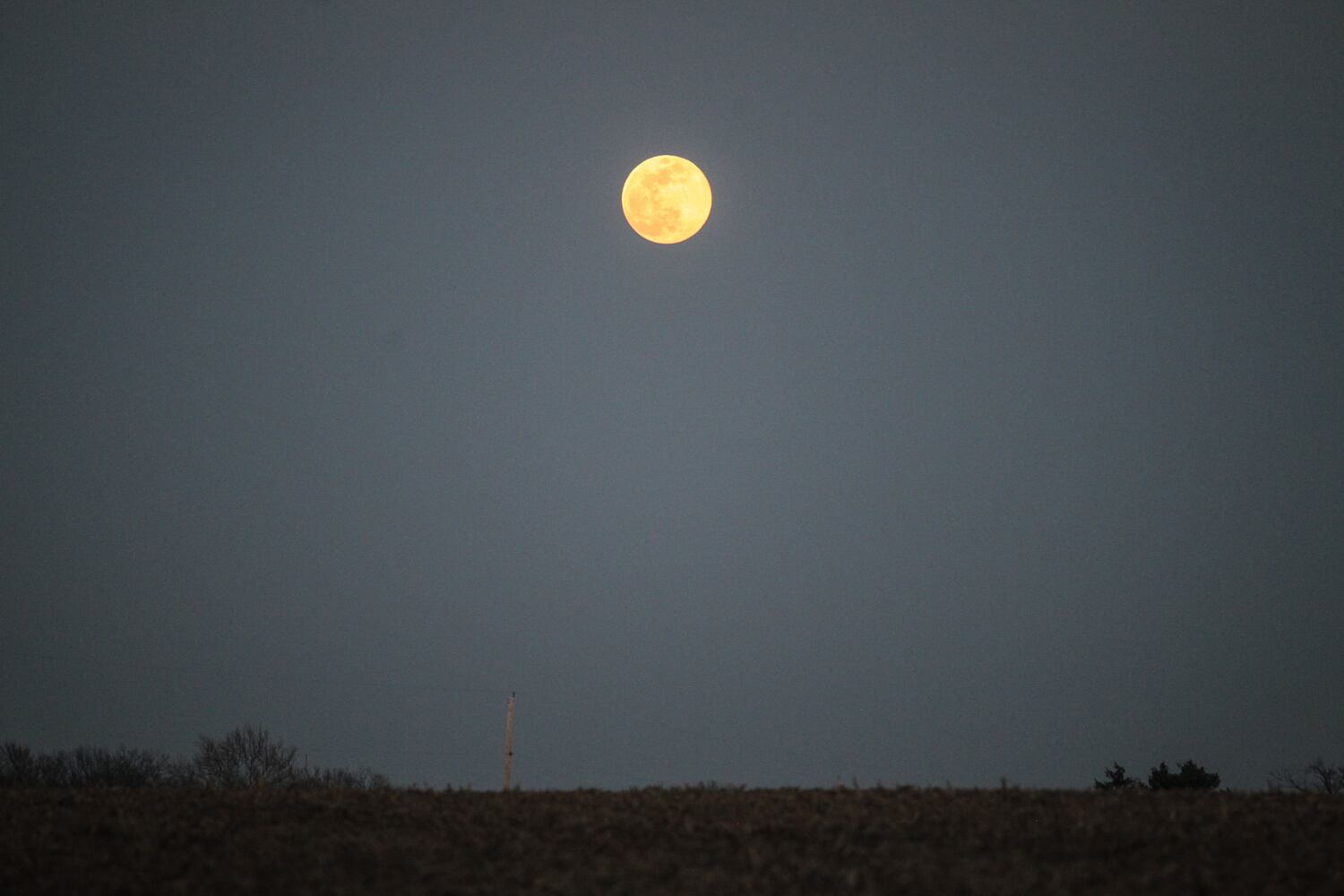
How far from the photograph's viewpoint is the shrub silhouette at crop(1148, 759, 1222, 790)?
5781 cm

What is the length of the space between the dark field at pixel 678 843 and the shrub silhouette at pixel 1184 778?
42507 mm

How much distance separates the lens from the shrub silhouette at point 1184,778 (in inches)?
2276

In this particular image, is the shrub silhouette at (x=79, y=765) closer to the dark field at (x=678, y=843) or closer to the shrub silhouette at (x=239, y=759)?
the shrub silhouette at (x=239, y=759)

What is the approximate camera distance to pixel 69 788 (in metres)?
22.2

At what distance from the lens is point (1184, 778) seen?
193 feet

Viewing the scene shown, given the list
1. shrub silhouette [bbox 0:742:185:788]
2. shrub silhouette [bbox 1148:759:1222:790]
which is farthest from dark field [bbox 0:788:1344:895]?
shrub silhouette [bbox 0:742:185:788]

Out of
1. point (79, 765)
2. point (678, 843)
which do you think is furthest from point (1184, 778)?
point (79, 765)

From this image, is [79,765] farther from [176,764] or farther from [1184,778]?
[1184,778]

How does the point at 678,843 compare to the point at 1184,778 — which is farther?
the point at 1184,778

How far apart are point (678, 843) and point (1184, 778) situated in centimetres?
5396

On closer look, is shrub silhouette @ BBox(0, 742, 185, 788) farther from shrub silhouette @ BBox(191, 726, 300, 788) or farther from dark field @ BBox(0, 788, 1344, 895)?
dark field @ BBox(0, 788, 1344, 895)

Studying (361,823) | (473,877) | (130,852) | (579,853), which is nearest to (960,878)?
(579,853)

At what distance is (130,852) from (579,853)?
725cm

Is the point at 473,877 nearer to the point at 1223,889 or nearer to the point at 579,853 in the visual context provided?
the point at 579,853
